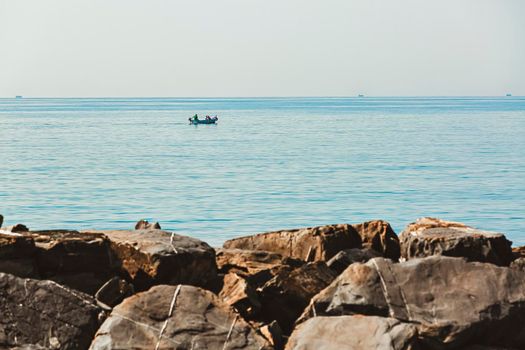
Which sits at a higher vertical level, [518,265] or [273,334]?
[518,265]

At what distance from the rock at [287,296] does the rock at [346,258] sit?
36.5 inches

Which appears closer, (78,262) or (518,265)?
(78,262)

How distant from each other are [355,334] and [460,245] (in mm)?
3413

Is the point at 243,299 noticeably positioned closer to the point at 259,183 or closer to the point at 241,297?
the point at 241,297

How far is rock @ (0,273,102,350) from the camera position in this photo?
346 inches

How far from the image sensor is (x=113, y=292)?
980 cm

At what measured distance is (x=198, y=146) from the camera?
2458 inches

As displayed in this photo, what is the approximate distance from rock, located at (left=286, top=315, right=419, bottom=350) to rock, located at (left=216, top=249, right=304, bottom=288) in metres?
2.24

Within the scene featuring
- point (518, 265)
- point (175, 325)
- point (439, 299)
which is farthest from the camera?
point (518, 265)

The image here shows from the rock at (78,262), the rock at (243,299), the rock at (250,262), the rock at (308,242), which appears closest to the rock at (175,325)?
the rock at (243,299)

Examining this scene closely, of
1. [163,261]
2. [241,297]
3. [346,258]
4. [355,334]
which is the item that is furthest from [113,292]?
[346,258]

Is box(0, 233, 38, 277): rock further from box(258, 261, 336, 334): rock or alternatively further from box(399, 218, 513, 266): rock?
box(399, 218, 513, 266): rock

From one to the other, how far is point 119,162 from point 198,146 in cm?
1415

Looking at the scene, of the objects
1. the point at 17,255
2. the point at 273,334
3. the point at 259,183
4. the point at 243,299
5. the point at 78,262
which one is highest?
the point at 17,255
